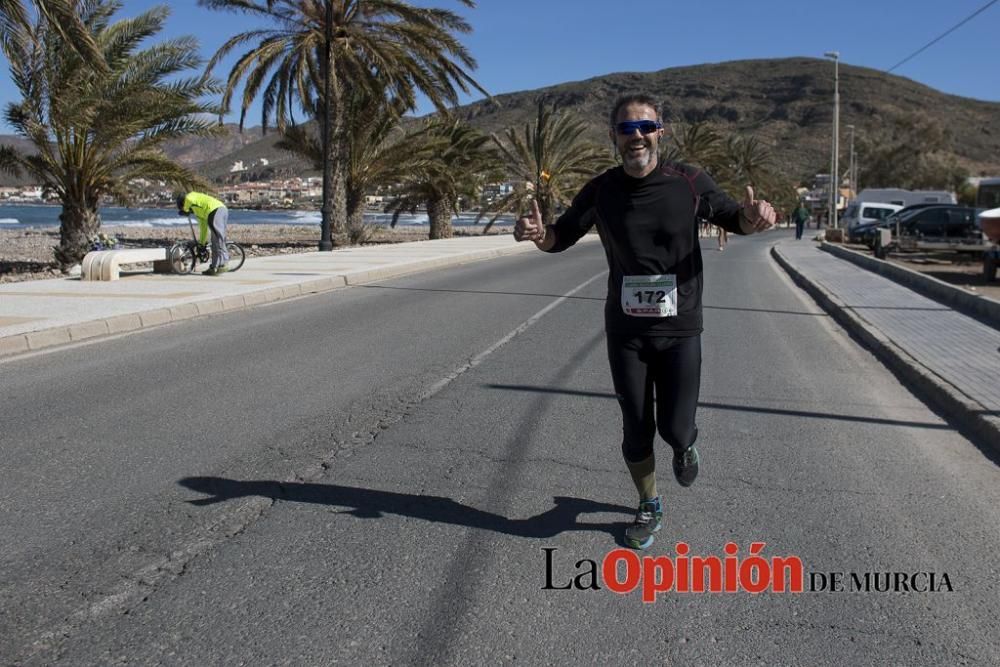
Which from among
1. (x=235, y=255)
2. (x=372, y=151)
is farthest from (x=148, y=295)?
(x=372, y=151)

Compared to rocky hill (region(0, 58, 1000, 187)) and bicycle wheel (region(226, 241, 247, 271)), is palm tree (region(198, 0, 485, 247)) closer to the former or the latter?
bicycle wheel (region(226, 241, 247, 271))

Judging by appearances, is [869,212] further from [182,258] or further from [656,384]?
[656,384]

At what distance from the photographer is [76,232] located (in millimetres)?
18828

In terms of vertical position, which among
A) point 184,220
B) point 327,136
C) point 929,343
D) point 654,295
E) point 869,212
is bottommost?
Result: point 929,343

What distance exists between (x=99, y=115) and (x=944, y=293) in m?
15.2

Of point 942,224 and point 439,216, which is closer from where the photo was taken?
point 942,224

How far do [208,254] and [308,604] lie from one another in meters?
14.3

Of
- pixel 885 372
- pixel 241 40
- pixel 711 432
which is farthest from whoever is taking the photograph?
pixel 241 40

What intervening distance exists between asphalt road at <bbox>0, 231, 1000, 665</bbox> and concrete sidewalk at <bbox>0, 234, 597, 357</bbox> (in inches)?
51.9

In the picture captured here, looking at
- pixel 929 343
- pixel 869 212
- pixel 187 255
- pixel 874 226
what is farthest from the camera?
pixel 869 212

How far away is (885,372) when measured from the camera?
8.52 metres

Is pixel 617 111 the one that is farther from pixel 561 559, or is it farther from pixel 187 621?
pixel 187 621

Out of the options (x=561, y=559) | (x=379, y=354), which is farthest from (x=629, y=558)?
(x=379, y=354)

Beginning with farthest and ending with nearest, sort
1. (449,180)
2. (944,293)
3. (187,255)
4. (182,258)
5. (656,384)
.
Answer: (449,180) → (187,255) → (182,258) → (944,293) → (656,384)
